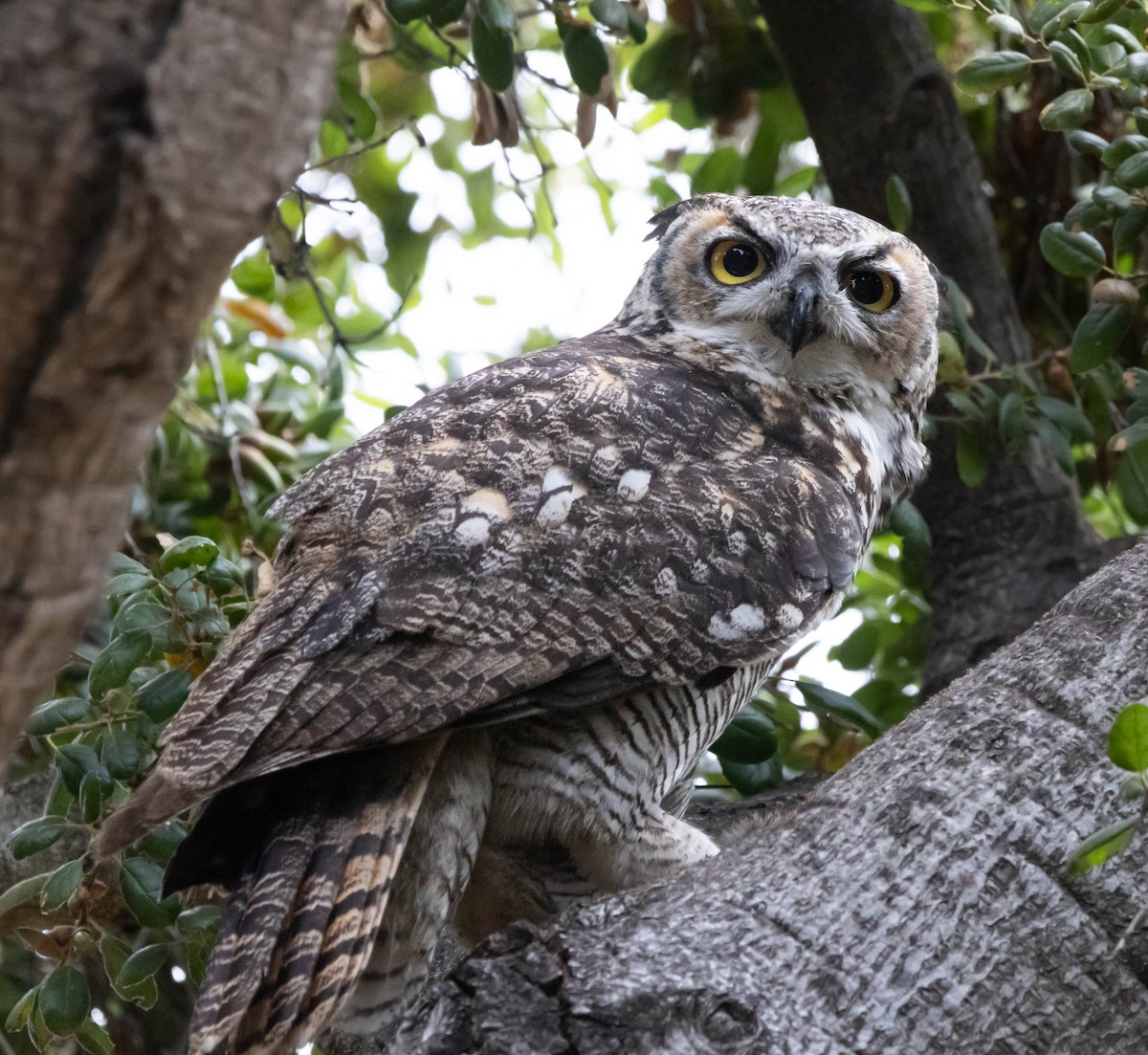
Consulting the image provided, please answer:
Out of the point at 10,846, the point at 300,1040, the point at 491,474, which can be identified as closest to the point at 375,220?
the point at 491,474

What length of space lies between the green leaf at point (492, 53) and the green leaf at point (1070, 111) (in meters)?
0.86

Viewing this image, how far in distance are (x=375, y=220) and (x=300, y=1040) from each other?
2.51 meters

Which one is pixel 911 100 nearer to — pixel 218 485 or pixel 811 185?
pixel 811 185

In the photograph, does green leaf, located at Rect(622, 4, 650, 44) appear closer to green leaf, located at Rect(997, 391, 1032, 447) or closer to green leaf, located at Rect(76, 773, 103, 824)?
green leaf, located at Rect(997, 391, 1032, 447)

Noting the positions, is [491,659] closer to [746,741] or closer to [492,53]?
[746,741]

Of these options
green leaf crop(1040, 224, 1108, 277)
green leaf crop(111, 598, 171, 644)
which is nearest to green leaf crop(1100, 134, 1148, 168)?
green leaf crop(1040, 224, 1108, 277)

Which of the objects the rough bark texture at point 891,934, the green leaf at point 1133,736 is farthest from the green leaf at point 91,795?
the green leaf at point 1133,736

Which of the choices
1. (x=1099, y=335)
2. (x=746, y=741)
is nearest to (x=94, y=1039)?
(x=746, y=741)

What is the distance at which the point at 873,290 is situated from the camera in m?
2.39

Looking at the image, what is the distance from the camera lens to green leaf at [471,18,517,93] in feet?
7.04

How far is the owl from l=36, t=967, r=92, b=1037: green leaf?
Answer: 10.2 inches

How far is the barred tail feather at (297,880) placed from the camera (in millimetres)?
1432

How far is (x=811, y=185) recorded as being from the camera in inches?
120

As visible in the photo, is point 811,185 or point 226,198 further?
point 811,185
